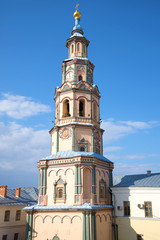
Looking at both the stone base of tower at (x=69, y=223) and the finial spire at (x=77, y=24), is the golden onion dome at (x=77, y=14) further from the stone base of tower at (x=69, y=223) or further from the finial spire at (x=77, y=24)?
the stone base of tower at (x=69, y=223)

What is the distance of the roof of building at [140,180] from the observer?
75.4ft

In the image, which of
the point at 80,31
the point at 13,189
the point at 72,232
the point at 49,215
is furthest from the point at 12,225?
the point at 80,31

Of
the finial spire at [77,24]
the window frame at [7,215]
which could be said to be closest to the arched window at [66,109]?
the finial spire at [77,24]

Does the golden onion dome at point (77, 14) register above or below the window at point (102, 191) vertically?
above

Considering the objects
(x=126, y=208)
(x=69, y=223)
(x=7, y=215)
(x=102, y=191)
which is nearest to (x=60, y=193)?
(x=69, y=223)

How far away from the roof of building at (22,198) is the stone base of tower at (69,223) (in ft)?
25.7

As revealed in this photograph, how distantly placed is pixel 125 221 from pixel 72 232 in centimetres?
579

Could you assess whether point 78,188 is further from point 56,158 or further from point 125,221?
point 125,221

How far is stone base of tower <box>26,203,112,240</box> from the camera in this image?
63.1 ft

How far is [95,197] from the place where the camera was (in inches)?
820

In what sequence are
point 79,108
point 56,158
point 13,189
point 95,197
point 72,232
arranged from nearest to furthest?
point 72,232 → point 95,197 → point 56,158 → point 79,108 → point 13,189

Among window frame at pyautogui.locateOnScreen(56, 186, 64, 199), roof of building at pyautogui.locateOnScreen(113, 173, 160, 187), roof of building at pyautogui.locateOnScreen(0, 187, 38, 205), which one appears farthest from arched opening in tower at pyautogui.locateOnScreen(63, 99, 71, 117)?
roof of building at pyautogui.locateOnScreen(0, 187, 38, 205)

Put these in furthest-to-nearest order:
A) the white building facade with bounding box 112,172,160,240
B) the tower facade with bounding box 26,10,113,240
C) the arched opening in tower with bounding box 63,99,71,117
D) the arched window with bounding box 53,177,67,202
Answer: the arched opening in tower with bounding box 63,99,71,117 → the white building facade with bounding box 112,172,160,240 → the arched window with bounding box 53,177,67,202 → the tower facade with bounding box 26,10,113,240

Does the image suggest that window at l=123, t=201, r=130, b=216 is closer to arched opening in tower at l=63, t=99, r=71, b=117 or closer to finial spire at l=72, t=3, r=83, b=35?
arched opening in tower at l=63, t=99, r=71, b=117
